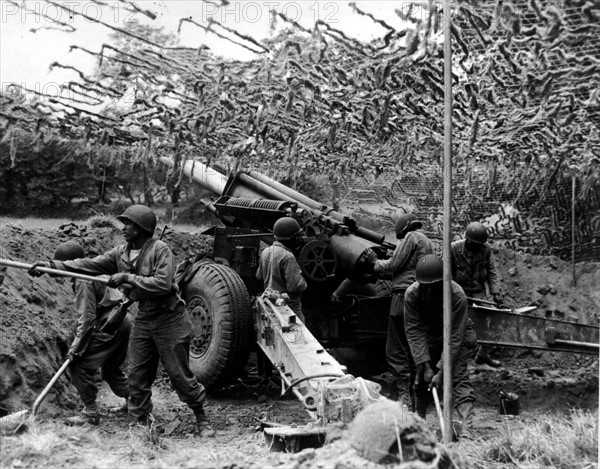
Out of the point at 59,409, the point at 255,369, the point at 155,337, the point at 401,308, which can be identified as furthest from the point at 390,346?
the point at 59,409

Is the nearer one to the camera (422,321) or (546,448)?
(546,448)

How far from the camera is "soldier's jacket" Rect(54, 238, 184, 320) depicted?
6828 mm

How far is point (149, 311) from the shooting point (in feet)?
23.2

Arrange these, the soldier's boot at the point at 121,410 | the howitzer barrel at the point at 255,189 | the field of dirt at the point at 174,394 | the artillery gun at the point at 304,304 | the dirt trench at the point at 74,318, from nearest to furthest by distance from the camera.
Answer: the field of dirt at the point at 174,394 < the dirt trench at the point at 74,318 < the soldier's boot at the point at 121,410 < the artillery gun at the point at 304,304 < the howitzer barrel at the point at 255,189

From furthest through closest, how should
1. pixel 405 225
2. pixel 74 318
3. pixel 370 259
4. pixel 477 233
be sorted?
pixel 477 233 → pixel 74 318 → pixel 405 225 → pixel 370 259

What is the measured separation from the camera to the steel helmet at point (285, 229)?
8734mm

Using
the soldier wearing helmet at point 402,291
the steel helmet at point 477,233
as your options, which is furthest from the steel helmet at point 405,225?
the steel helmet at point 477,233

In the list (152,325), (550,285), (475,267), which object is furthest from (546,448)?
(550,285)

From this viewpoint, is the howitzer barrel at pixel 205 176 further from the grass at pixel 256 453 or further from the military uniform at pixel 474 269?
the grass at pixel 256 453

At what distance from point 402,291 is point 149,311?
9.32 ft

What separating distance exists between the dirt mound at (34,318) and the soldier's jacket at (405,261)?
3.36 m

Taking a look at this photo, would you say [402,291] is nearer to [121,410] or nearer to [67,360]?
[121,410]

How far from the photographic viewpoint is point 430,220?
48.4 ft

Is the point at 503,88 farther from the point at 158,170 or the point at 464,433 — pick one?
the point at 158,170
